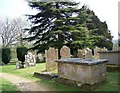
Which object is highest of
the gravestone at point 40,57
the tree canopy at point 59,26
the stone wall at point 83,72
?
the tree canopy at point 59,26

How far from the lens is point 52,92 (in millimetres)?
10133

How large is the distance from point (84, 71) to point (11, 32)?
137ft

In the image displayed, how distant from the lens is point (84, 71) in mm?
10555

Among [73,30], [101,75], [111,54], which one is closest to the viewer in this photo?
[101,75]

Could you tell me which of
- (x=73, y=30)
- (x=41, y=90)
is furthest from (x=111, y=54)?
(x=73, y=30)

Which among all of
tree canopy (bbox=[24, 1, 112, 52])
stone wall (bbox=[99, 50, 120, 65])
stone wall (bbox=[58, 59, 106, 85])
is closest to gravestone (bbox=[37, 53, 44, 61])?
tree canopy (bbox=[24, 1, 112, 52])

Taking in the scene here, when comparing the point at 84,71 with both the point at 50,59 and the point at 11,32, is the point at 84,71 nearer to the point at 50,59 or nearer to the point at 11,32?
the point at 50,59

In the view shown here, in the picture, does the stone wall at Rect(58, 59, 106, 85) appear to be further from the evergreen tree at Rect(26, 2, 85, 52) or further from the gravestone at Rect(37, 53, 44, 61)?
the gravestone at Rect(37, 53, 44, 61)

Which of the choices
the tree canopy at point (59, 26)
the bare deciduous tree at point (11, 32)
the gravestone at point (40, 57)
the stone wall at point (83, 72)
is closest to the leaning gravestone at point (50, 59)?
the stone wall at point (83, 72)

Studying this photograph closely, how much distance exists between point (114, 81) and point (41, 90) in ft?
13.0

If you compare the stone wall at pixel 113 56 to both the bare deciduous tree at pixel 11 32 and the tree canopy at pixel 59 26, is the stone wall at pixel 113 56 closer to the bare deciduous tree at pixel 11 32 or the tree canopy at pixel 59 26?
the tree canopy at pixel 59 26

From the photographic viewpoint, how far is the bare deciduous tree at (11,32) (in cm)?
4947

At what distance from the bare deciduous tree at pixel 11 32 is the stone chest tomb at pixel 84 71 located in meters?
39.0

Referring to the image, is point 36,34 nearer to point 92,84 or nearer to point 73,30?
point 73,30
